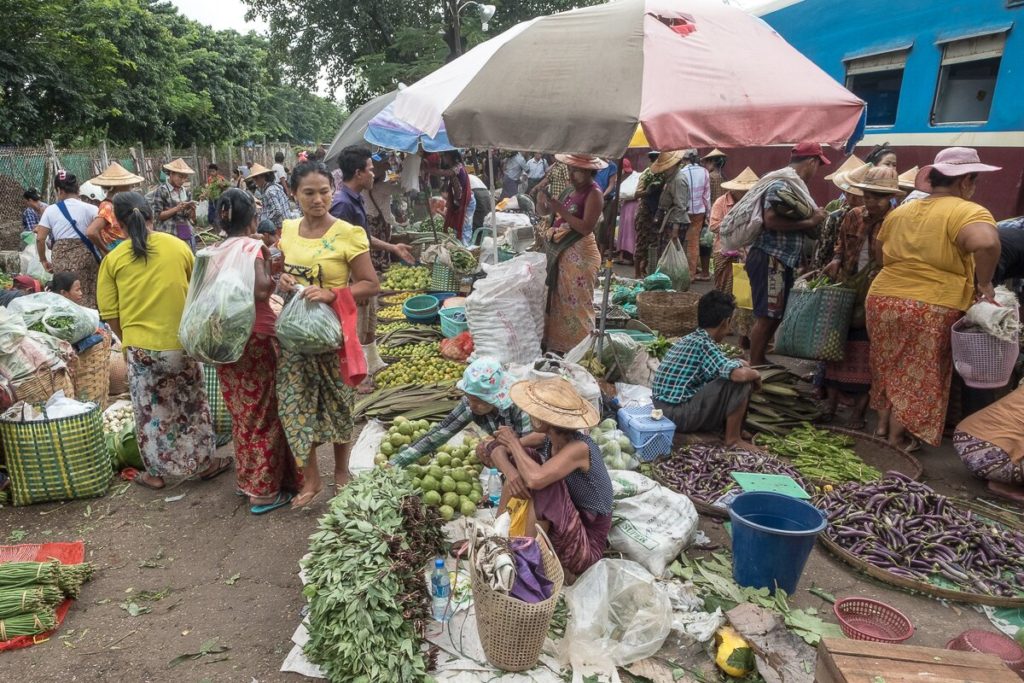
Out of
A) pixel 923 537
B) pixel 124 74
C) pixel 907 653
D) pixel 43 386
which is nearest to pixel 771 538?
pixel 907 653

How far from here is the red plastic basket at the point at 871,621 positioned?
294 cm

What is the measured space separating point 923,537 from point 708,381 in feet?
5.62

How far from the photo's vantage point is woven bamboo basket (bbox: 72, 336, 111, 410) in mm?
5234

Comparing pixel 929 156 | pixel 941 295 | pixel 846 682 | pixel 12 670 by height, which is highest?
pixel 929 156

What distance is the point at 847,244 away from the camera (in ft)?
17.5

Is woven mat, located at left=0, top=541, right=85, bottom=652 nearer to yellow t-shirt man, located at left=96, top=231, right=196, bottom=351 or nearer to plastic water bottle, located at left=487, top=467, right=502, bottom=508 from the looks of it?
yellow t-shirt man, located at left=96, top=231, right=196, bottom=351

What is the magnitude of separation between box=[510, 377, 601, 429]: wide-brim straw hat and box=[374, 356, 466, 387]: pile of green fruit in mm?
2720

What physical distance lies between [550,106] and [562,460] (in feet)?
7.23

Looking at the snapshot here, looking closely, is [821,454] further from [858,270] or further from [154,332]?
[154,332]

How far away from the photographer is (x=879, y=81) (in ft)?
29.4

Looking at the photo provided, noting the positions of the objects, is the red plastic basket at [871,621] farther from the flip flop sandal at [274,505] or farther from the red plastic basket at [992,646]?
the flip flop sandal at [274,505]

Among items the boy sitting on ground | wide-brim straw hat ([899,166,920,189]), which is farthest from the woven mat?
wide-brim straw hat ([899,166,920,189])

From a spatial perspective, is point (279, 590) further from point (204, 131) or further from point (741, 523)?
point (204, 131)

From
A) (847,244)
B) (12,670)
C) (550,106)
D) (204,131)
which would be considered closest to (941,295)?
(847,244)
